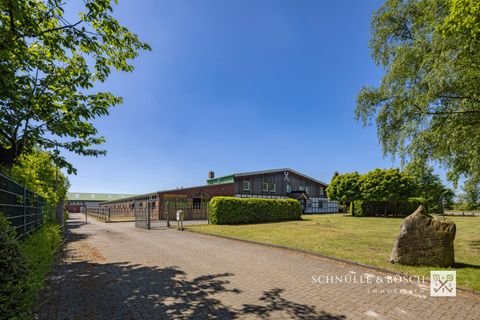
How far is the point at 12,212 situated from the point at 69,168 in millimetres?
1782

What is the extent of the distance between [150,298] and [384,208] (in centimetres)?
3457

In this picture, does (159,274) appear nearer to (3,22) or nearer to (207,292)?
(207,292)

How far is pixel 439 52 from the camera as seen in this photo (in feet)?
27.8

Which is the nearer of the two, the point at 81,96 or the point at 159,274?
the point at 159,274

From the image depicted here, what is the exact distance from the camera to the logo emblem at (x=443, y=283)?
5.27 meters

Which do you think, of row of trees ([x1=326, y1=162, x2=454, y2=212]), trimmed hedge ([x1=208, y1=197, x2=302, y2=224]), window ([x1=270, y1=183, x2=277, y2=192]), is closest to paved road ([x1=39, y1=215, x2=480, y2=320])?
trimmed hedge ([x1=208, y1=197, x2=302, y2=224])

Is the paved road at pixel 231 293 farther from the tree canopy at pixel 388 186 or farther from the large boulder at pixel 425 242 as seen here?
the tree canopy at pixel 388 186

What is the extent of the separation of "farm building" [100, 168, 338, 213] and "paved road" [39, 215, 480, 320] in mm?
19483

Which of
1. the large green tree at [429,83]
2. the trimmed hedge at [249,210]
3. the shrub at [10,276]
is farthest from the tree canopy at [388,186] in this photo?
the shrub at [10,276]

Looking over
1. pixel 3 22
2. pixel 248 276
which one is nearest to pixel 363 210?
pixel 248 276

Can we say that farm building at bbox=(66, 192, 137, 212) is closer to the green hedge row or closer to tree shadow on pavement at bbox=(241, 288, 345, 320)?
the green hedge row

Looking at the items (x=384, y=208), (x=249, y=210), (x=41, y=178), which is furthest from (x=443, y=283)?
(x=384, y=208)

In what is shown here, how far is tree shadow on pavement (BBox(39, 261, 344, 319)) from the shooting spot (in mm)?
4359

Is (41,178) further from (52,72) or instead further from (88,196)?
(88,196)
